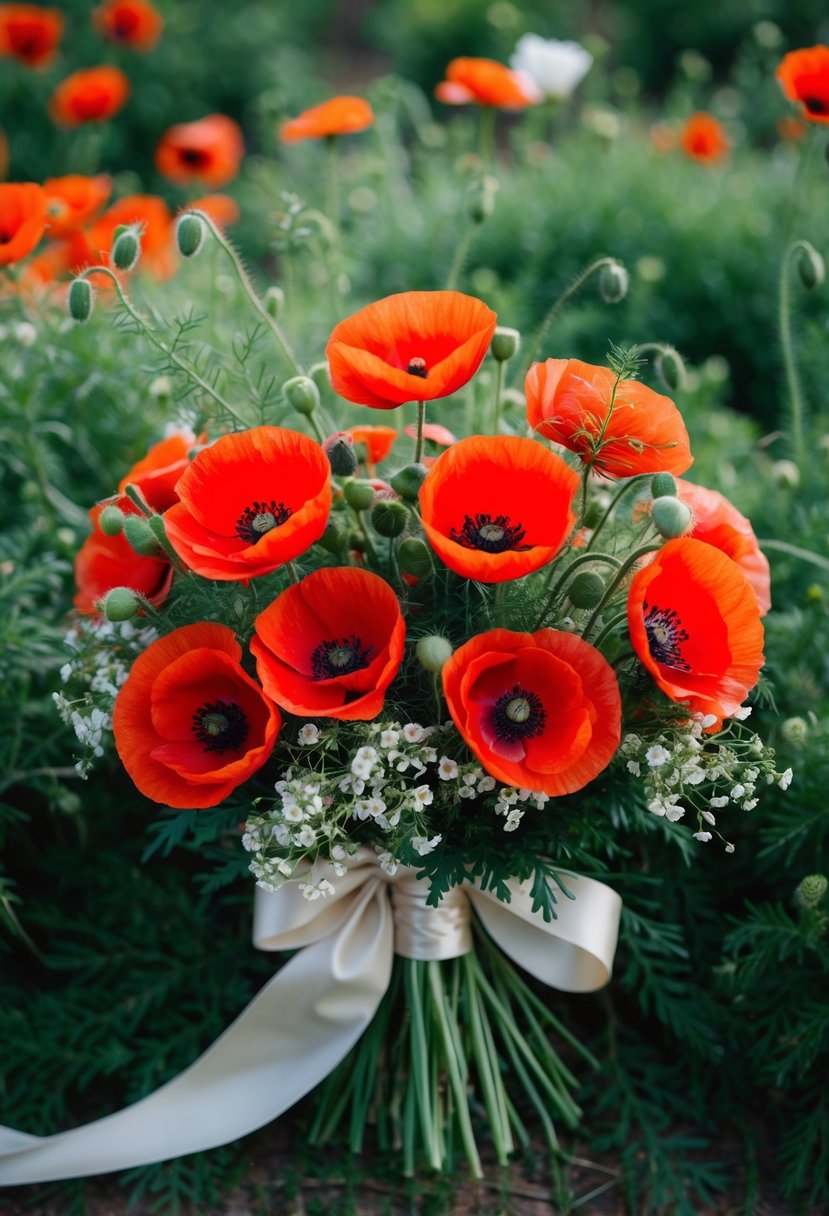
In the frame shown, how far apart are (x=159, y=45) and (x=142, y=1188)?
15.7 feet

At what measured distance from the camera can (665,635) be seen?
3.84 feet

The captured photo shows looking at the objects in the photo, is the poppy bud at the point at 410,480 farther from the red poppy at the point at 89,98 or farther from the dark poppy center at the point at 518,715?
the red poppy at the point at 89,98

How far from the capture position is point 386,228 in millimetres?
3004

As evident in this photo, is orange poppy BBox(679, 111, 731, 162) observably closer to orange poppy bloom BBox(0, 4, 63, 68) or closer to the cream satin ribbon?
orange poppy bloom BBox(0, 4, 63, 68)

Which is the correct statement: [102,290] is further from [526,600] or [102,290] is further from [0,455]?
[526,600]

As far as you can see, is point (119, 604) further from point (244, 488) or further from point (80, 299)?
point (80, 299)

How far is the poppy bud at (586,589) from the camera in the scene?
1156 mm

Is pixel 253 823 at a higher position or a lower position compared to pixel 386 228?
higher

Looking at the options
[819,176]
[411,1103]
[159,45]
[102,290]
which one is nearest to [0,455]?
[102,290]

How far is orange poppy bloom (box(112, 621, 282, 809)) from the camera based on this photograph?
1.16 m

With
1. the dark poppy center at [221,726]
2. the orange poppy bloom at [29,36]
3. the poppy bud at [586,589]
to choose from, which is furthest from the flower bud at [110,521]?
the orange poppy bloom at [29,36]

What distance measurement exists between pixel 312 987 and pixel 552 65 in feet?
7.06

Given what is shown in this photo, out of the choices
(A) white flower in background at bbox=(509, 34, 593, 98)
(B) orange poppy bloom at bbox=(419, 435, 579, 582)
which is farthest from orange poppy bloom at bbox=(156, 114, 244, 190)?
(B) orange poppy bloom at bbox=(419, 435, 579, 582)

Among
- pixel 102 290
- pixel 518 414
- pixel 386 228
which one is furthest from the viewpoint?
pixel 386 228
